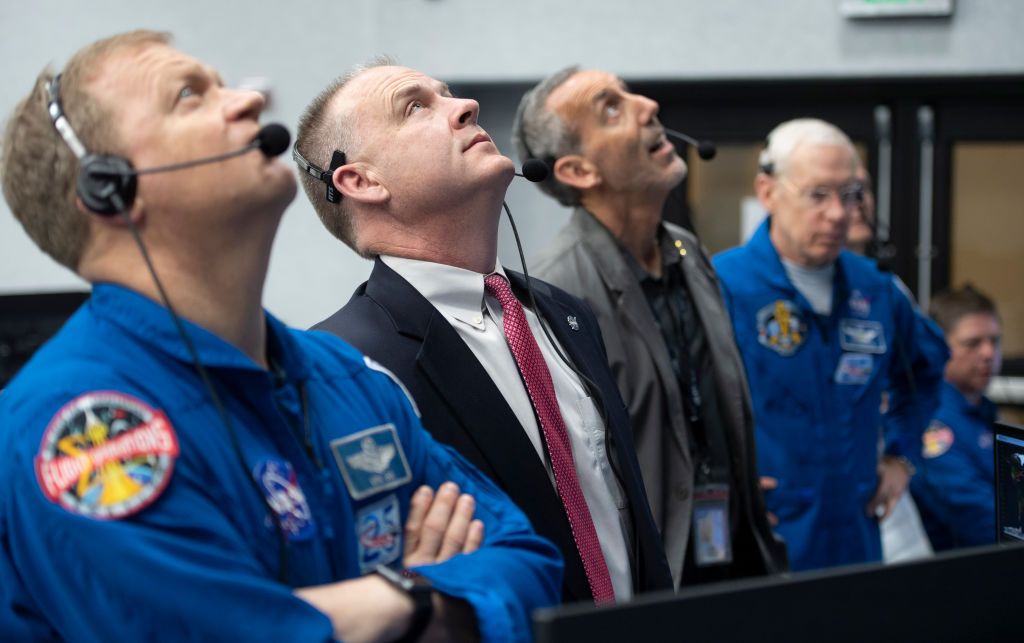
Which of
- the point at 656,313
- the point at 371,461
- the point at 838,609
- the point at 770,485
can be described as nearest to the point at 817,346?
the point at 770,485

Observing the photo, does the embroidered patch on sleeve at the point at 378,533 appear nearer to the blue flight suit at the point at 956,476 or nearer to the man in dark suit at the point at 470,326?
the man in dark suit at the point at 470,326

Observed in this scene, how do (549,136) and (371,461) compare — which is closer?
(371,461)

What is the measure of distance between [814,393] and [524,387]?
148 cm

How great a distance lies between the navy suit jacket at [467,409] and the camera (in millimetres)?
1634

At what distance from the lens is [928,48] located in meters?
4.96

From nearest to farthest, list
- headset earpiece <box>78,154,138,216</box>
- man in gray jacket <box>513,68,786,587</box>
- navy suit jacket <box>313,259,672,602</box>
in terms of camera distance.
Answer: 1. headset earpiece <box>78,154,138,216</box>
2. navy suit jacket <box>313,259,672,602</box>
3. man in gray jacket <box>513,68,786,587</box>

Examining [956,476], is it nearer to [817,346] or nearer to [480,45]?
[817,346]

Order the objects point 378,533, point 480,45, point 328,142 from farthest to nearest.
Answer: point 480,45 → point 328,142 → point 378,533

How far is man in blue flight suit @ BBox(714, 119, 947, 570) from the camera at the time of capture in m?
3.04

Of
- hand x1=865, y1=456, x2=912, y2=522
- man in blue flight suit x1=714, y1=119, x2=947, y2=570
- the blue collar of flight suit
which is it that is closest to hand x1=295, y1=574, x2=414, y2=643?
the blue collar of flight suit

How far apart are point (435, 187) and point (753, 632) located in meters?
1.10

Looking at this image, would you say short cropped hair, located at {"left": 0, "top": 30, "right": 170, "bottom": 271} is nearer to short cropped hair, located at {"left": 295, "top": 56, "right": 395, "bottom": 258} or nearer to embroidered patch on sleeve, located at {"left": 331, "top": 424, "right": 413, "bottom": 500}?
embroidered patch on sleeve, located at {"left": 331, "top": 424, "right": 413, "bottom": 500}

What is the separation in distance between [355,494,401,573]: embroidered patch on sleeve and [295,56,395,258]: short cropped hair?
0.68 m

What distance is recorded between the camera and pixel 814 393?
3.04 meters
